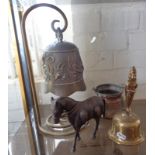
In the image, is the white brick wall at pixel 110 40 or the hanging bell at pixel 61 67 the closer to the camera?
the hanging bell at pixel 61 67

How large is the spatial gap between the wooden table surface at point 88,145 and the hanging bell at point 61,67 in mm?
139

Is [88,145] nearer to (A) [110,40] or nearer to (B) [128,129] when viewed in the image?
(B) [128,129]

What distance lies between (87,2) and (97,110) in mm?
435

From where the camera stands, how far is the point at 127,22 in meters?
0.92

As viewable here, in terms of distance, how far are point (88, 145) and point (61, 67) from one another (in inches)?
9.5

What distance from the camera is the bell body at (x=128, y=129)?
66 cm

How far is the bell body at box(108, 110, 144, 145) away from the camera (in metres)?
0.66

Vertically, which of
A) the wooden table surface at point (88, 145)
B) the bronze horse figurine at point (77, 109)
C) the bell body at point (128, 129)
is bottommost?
the wooden table surface at point (88, 145)

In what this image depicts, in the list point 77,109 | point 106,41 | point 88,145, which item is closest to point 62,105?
point 77,109

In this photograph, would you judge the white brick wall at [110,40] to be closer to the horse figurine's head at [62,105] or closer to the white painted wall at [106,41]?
the white painted wall at [106,41]

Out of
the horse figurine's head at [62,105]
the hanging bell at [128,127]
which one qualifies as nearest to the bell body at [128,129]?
the hanging bell at [128,127]

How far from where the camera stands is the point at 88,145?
69 centimetres
